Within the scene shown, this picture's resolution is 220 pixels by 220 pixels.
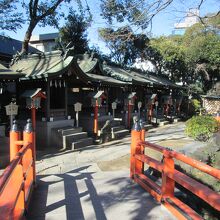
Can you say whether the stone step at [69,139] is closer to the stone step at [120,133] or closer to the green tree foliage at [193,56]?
the stone step at [120,133]

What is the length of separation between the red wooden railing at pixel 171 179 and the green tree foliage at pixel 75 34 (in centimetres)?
2050

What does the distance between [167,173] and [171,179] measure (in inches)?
6.0

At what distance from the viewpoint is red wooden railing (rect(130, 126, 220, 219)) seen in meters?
3.30

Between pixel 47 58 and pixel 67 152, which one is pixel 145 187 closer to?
pixel 67 152

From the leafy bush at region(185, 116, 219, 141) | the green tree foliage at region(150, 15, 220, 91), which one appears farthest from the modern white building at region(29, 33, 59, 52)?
the leafy bush at region(185, 116, 219, 141)

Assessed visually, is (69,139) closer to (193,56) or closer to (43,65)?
(43,65)

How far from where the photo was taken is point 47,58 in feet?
42.9

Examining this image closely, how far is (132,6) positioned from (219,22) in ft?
60.5

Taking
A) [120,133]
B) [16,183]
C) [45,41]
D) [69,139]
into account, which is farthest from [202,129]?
[45,41]

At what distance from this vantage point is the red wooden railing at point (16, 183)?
2.52m

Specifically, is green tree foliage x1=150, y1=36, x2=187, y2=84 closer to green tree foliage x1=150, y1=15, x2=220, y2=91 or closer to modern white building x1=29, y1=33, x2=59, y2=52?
green tree foliage x1=150, y1=15, x2=220, y2=91

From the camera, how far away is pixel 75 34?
25422 mm

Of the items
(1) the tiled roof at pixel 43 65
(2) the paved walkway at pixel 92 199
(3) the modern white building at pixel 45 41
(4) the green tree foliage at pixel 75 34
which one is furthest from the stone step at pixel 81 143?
(3) the modern white building at pixel 45 41

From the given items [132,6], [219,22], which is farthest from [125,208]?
[219,22]
